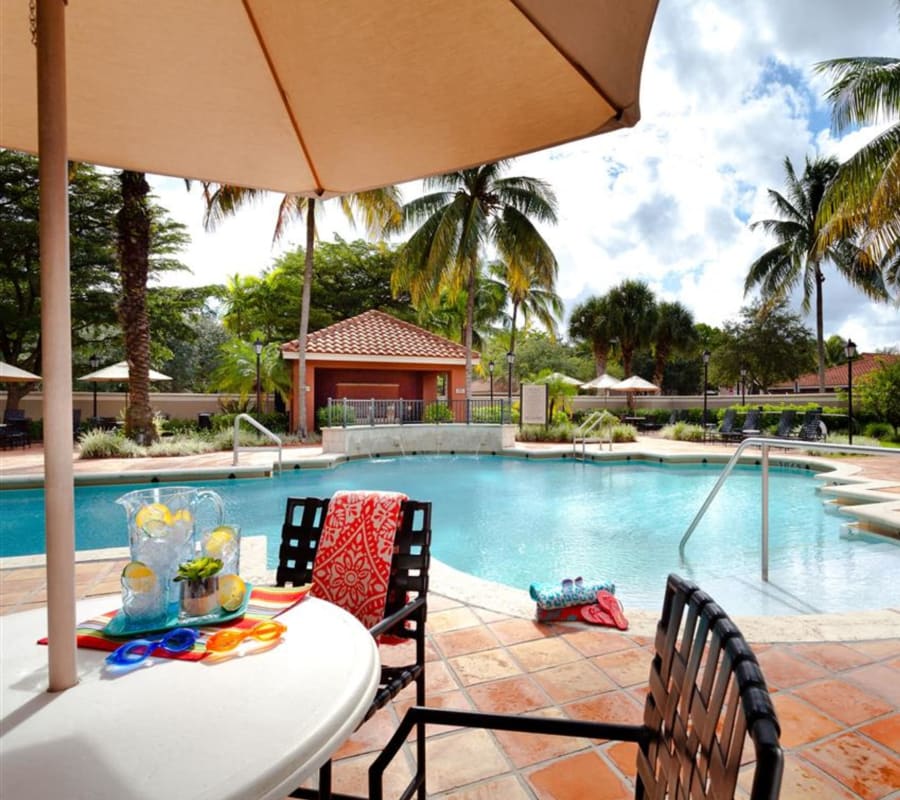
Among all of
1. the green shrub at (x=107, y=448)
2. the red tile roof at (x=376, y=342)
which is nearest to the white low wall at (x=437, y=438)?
the red tile roof at (x=376, y=342)

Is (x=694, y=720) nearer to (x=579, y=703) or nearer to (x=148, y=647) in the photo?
(x=148, y=647)

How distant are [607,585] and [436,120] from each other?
2.92 metres

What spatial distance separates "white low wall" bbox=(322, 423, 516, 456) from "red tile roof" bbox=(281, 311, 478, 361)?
3.36 metres

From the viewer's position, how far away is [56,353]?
118cm

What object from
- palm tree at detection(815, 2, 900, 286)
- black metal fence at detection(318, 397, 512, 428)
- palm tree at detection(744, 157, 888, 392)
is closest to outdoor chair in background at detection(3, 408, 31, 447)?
black metal fence at detection(318, 397, 512, 428)

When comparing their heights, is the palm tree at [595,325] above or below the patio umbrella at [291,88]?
above

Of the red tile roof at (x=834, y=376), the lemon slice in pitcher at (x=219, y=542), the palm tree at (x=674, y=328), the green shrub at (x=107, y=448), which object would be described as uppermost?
the palm tree at (x=674, y=328)

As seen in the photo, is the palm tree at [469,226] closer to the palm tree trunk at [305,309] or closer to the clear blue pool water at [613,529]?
the palm tree trunk at [305,309]

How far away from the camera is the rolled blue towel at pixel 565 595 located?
335 centimetres

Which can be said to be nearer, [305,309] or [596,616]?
[596,616]

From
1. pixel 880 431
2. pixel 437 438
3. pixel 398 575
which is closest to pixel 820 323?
pixel 880 431

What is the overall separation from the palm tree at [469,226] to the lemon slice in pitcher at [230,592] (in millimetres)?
15778

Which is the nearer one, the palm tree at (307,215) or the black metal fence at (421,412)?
the palm tree at (307,215)

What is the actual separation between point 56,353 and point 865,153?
16.0 m
